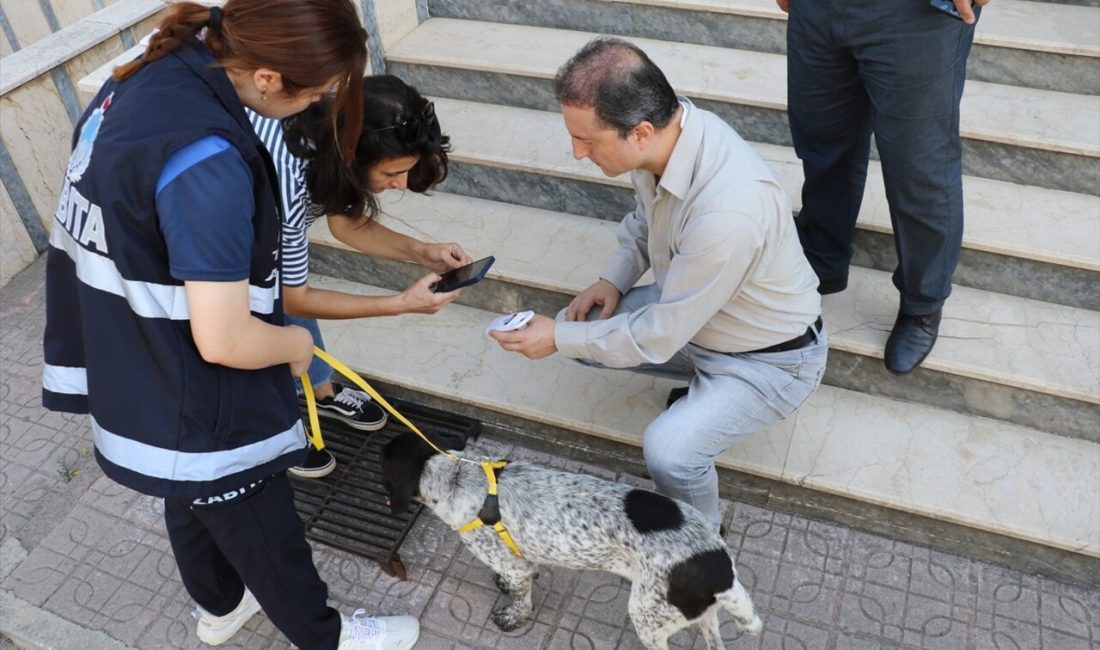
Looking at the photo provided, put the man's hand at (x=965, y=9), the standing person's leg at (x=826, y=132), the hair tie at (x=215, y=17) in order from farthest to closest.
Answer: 1. the standing person's leg at (x=826, y=132)
2. the man's hand at (x=965, y=9)
3. the hair tie at (x=215, y=17)

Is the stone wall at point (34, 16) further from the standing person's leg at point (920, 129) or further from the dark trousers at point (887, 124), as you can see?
the standing person's leg at point (920, 129)

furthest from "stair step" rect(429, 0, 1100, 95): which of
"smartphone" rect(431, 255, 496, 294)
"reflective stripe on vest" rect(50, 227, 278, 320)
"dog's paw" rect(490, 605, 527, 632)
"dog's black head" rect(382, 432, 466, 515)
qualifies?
"reflective stripe on vest" rect(50, 227, 278, 320)

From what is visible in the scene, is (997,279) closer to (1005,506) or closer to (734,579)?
(1005,506)

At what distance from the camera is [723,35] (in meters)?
4.57

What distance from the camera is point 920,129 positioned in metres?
2.96

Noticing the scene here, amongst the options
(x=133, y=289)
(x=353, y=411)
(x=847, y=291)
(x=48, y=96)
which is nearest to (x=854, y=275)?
(x=847, y=291)

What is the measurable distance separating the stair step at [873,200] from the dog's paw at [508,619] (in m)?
1.97

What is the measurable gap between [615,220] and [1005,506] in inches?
82.3

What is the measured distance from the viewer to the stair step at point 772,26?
399cm

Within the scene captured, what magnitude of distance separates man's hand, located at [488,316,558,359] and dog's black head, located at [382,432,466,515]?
1.50 feet

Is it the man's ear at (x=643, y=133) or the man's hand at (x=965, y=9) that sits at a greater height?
the man's hand at (x=965, y=9)

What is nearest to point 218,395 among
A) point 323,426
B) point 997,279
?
point 323,426

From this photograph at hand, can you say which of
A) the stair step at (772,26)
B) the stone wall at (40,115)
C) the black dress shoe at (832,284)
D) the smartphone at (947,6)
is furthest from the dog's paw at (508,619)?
the stone wall at (40,115)

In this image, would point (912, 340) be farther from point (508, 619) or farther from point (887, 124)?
point (508, 619)
